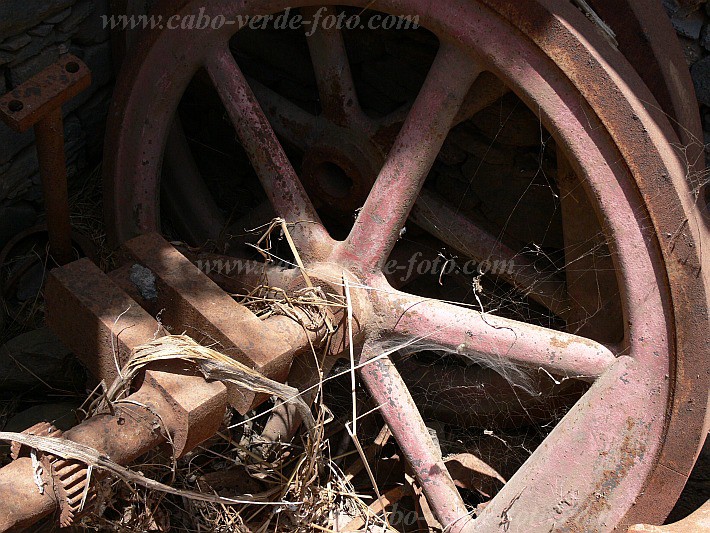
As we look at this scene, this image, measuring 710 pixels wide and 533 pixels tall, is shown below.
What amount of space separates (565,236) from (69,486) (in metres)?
1.81

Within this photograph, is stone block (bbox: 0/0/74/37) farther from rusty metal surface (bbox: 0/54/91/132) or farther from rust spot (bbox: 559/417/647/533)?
rust spot (bbox: 559/417/647/533)

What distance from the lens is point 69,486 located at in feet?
5.68

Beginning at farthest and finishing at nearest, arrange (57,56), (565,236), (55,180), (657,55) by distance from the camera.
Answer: (57,56) → (565,236) → (55,180) → (657,55)

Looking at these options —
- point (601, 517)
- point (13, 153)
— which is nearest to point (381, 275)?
point (601, 517)

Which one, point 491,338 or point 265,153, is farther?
point 265,153

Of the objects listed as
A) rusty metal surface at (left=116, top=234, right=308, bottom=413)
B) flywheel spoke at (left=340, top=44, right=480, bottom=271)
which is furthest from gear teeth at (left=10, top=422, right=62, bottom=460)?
flywheel spoke at (left=340, top=44, right=480, bottom=271)

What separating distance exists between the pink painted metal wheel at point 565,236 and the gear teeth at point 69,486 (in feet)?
3.12

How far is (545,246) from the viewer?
3.03 m

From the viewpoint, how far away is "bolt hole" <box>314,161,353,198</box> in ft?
9.98

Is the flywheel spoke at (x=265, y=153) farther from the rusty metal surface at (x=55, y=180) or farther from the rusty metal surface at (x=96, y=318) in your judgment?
the rusty metal surface at (x=96, y=318)

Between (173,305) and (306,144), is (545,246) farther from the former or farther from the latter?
(173,305)

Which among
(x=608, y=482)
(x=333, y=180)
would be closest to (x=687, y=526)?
(x=608, y=482)

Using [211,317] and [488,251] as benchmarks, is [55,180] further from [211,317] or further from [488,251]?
[488,251]

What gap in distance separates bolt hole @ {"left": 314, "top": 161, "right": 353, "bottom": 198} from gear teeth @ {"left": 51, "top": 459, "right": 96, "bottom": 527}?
1.60m
